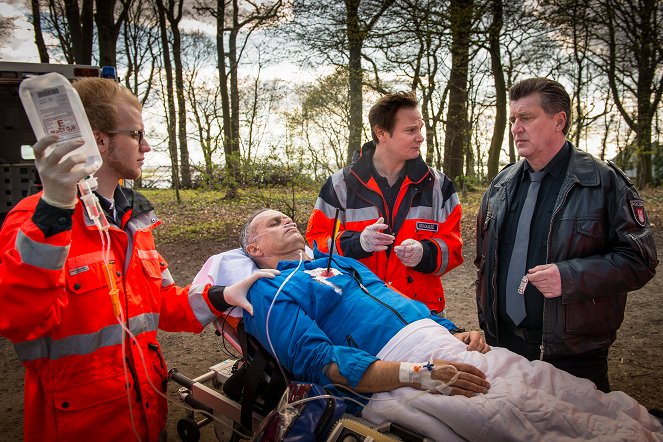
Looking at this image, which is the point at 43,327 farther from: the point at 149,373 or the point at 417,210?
the point at 417,210

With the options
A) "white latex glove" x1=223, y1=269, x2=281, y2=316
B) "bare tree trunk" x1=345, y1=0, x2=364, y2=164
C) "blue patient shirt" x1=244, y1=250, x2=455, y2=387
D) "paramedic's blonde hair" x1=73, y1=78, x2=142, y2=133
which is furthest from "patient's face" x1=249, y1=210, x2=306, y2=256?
"bare tree trunk" x1=345, y1=0, x2=364, y2=164

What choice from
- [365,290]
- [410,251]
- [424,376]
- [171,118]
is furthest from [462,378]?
[171,118]

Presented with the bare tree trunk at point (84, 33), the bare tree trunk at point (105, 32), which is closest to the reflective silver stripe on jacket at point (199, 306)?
the bare tree trunk at point (105, 32)

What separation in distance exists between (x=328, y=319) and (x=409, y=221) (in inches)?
39.5

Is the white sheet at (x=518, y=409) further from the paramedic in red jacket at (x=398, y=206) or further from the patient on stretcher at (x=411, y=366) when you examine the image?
the paramedic in red jacket at (x=398, y=206)

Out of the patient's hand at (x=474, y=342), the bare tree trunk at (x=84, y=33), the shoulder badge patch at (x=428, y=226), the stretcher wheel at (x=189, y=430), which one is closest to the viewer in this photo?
the patient's hand at (x=474, y=342)

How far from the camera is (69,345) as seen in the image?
1834 millimetres

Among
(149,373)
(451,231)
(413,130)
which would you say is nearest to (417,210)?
(451,231)

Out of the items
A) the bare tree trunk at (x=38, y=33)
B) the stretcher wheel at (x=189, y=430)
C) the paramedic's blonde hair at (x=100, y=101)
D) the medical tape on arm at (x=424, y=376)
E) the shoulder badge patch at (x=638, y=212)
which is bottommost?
the stretcher wheel at (x=189, y=430)

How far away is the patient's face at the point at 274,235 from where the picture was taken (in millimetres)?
3203

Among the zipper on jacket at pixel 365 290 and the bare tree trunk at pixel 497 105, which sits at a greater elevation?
the bare tree trunk at pixel 497 105

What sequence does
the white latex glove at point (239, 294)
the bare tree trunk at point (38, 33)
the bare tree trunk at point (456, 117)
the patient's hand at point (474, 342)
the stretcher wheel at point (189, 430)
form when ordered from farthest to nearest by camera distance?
the bare tree trunk at point (38, 33) < the bare tree trunk at point (456, 117) < the stretcher wheel at point (189, 430) < the white latex glove at point (239, 294) < the patient's hand at point (474, 342)

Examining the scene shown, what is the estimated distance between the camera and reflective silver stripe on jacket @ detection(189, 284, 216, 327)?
2.47 meters

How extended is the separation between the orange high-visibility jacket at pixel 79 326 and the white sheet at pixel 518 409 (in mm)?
1117
